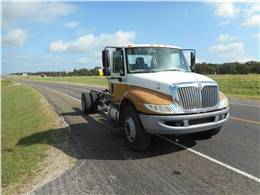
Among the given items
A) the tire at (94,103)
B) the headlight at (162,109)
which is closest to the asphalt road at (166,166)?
the headlight at (162,109)

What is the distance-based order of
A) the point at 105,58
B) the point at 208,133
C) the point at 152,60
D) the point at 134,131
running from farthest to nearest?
the point at 105,58, the point at 152,60, the point at 208,133, the point at 134,131

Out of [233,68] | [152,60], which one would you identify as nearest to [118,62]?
[152,60]

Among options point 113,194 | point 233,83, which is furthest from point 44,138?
point 233,83

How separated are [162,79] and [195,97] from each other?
85cm

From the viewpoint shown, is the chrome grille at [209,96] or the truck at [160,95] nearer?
the truck at [160,95]

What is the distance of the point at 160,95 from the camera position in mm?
6781

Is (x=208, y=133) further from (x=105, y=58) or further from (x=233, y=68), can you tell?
(x=233, y=68)

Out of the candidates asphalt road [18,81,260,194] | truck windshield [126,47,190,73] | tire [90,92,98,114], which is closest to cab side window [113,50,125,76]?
truck windshield [126,47,190,73]

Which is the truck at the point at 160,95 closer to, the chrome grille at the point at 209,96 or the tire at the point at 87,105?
the chrome grille at the point at 209,96

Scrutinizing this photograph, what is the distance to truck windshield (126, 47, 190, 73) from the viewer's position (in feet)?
26.2

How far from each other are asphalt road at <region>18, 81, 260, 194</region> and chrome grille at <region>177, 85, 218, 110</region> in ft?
3.44

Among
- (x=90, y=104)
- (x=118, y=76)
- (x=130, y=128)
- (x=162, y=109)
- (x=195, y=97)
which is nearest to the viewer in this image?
(x=162, y=109)

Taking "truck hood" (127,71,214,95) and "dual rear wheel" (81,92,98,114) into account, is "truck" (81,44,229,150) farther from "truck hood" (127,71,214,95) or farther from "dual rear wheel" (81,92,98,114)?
"dual rear wheel" (81,92,98,114)

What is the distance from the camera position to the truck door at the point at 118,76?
27.3 feet
